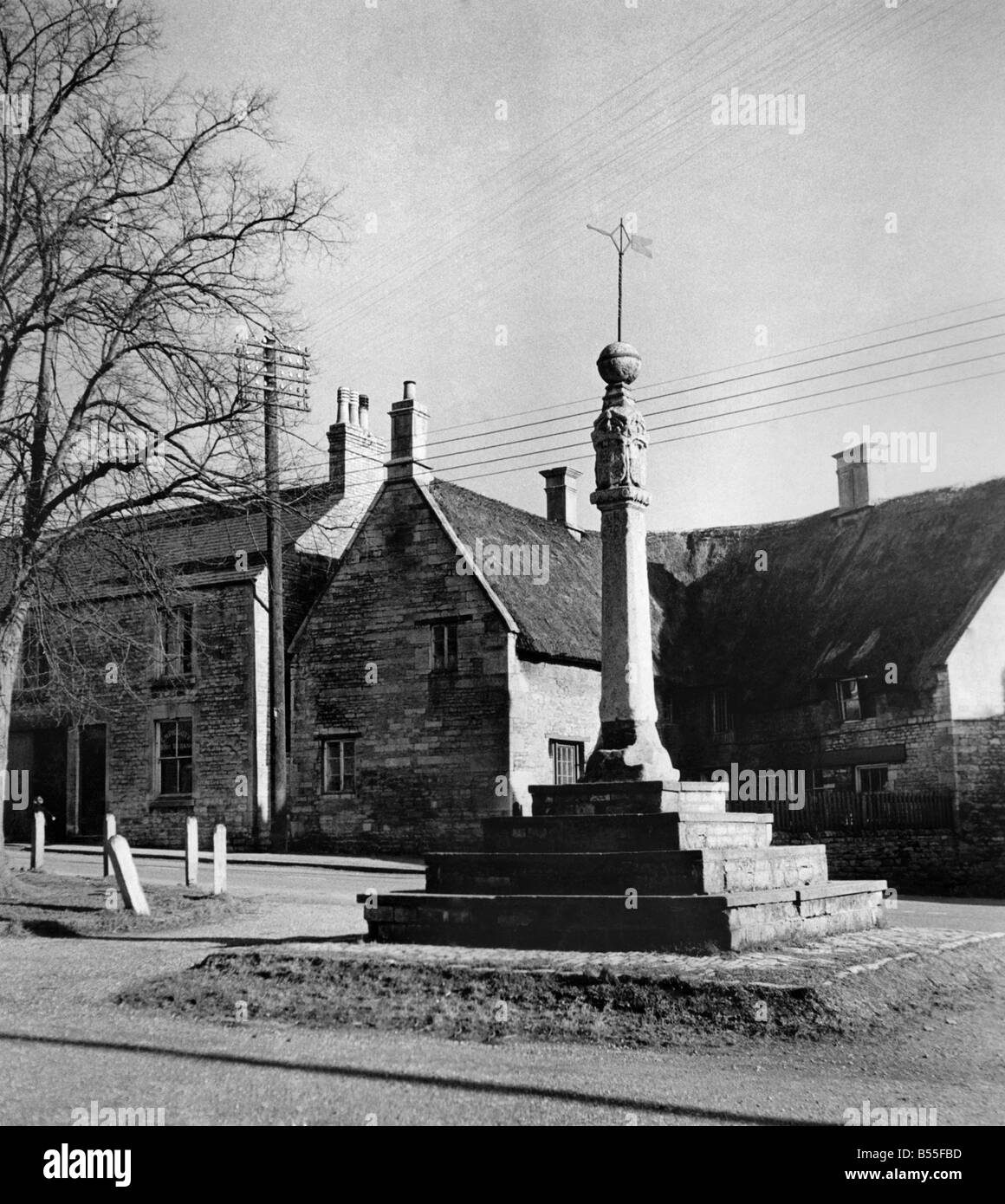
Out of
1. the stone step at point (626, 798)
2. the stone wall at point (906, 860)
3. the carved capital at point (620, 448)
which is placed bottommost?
the stone wall at point (906, 860)

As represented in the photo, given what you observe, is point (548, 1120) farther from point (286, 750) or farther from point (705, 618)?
point (705, 618)

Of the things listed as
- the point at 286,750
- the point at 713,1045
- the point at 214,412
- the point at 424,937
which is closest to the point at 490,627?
the point at 286,750

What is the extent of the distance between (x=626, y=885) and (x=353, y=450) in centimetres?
2479

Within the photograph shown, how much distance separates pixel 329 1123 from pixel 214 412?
42.1 ft

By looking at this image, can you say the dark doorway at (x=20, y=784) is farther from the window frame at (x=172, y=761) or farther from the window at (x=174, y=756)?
the window at (x=174, y=756)

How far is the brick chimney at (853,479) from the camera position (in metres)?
33.4

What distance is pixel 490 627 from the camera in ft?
89.8

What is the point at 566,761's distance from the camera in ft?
94.6
